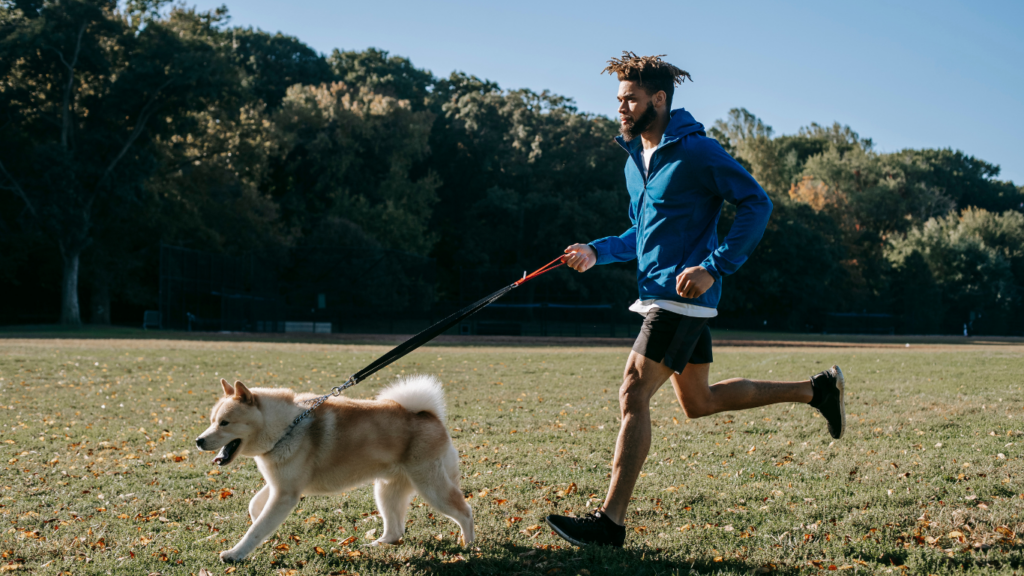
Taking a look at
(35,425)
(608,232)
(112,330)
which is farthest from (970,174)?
(35,425)

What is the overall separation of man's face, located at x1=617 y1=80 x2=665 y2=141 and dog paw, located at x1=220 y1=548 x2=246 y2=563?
9.45 feet

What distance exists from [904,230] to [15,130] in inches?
2448

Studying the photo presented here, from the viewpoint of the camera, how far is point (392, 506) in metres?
4.14

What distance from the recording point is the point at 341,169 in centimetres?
4438

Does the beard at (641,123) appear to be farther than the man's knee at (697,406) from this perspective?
No

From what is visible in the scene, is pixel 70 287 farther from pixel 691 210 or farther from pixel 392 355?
pixel 691 210

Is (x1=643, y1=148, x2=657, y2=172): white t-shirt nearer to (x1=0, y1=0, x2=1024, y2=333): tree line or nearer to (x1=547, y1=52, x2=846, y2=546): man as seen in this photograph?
(x1=547, y1=52, x2=846, y2=546): man

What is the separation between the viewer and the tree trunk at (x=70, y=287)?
33.1m

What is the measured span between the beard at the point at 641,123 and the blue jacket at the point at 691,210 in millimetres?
115

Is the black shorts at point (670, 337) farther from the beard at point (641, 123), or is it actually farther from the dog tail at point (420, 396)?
the dog tail at point (420, 396)

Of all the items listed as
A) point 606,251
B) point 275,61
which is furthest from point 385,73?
point 606,251

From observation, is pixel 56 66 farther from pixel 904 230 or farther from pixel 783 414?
pixel 904 230

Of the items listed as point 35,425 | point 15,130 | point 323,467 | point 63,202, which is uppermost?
point 15,130

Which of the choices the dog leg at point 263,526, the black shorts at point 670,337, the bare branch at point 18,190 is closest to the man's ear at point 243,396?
the dog leg at point 263,526
